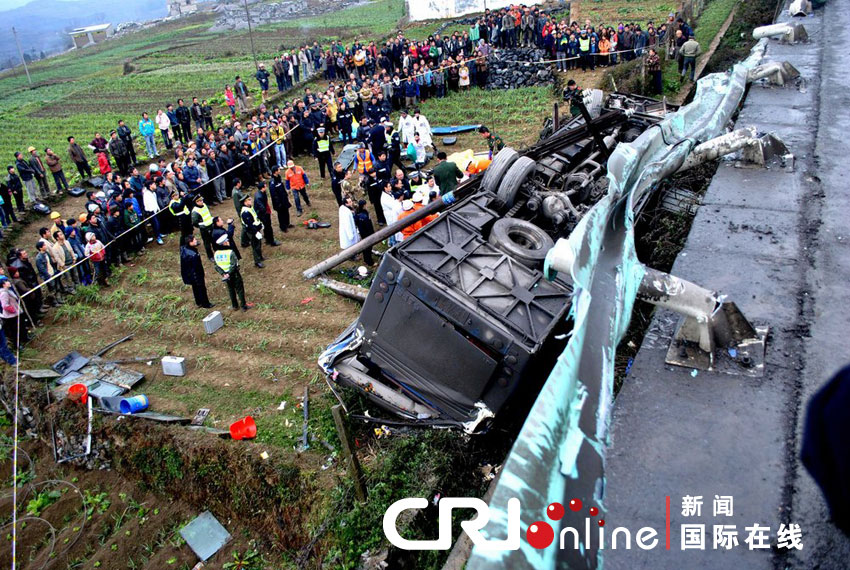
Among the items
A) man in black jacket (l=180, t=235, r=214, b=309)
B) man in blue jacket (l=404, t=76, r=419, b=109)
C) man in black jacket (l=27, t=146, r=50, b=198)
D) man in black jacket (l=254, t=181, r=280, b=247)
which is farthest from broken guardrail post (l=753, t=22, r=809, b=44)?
man in black jacket (l=27, t=146, r=50, b=198)

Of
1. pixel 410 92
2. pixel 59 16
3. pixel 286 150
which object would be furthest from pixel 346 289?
pixel 59 16

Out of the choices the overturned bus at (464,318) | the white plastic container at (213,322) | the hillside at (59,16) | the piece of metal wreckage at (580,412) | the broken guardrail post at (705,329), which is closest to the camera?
the piece of metal wreckage at (580,412)

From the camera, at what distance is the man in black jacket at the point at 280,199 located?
47.6 ft

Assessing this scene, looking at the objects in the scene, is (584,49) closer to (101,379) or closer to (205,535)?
(101,379)

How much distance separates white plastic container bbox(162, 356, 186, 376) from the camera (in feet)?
35.2

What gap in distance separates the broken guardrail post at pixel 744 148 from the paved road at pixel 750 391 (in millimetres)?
325

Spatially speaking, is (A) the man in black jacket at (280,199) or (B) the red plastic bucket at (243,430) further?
(A) the man in black jacket at (280,199)

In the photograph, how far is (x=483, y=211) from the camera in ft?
30.4

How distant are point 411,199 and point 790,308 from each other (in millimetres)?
8873

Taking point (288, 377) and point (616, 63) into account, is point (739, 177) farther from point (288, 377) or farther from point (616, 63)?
point (616, 63)

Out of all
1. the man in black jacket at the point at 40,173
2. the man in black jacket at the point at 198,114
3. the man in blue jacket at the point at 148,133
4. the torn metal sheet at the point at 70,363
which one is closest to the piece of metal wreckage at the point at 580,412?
the torn metal sheet at the point at 70,363

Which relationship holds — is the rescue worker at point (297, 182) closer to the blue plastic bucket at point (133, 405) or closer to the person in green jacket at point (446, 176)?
the person in green jacket at point (446, 176)

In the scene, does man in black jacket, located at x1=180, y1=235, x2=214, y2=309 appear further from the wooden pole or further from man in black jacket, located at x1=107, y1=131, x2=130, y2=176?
man in black jacket, located at x1=107, y1=131, x2=130, y2=176

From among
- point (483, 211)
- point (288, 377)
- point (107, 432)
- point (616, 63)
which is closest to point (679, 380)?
point (483, 211)
